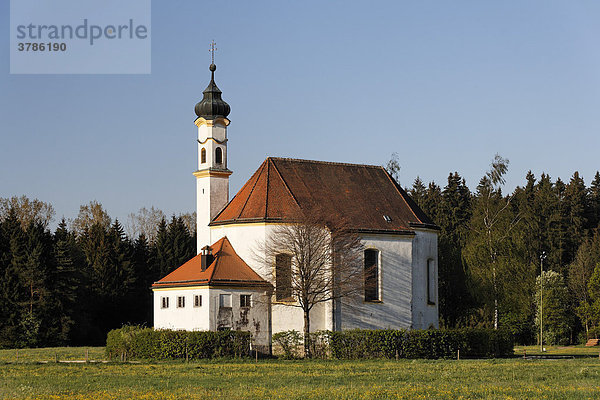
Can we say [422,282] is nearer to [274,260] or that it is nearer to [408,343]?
[408,343]

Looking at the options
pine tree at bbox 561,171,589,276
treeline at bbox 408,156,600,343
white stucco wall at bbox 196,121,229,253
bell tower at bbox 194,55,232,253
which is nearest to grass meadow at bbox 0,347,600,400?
white stucco wall at bbox 196,121,229,253

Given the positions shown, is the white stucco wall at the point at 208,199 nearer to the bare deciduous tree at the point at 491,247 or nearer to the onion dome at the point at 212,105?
the onion dome at the point at 212,105

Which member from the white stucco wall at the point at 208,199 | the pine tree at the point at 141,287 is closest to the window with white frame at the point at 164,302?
the white stucco wall at the point at 208,199

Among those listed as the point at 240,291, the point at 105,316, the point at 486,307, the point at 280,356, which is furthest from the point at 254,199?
the point at 105,316

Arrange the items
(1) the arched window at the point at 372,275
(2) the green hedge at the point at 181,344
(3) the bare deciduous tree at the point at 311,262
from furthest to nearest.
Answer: (1) the arched window at the point at 372,275, (3) the bare deciduous tree at the point at 311,262, (2) the green hedge at the point at 181,344

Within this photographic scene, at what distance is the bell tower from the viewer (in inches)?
2185

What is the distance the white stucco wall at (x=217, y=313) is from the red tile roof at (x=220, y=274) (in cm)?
37

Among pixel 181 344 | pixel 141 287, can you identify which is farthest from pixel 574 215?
pixel 181 344

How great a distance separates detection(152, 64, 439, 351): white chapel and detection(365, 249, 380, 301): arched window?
0.20ft

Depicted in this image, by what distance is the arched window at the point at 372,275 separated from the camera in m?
52.6

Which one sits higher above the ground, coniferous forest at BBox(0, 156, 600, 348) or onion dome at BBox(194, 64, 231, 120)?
Answer: onion dome at BBox(194, 64, 231, 120)

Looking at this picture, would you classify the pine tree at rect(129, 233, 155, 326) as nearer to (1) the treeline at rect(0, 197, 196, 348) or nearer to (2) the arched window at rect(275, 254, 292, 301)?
(1) the treeline at rect(0, 197, 196, 348)

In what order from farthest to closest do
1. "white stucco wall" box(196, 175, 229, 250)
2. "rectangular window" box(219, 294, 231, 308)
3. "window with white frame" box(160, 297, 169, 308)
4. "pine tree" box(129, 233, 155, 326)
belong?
"pine tree" box(129, 233, 155, 326) → "white stucco wall" box(196, 175, 229, 250) → "window with white frame" box(160, 297, 169, 308) → "rectangular window" box(219, 294, 231, 308)

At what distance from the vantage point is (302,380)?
3206 cm
